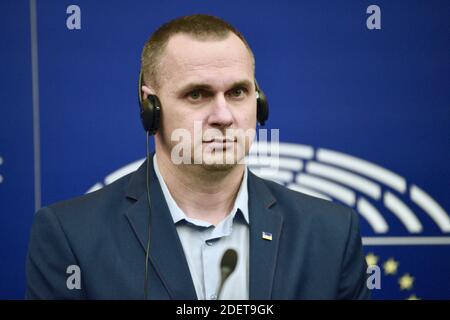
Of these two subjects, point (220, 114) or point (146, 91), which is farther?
point (146, 91)

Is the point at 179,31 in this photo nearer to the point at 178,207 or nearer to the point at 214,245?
the point at 178,207

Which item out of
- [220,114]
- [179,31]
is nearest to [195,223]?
[220,114]

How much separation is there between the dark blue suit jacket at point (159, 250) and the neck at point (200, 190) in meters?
0.06

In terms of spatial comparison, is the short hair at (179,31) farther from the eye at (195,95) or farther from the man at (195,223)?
the eye at (195,95)

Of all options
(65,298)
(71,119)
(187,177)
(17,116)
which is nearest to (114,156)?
(71,119)

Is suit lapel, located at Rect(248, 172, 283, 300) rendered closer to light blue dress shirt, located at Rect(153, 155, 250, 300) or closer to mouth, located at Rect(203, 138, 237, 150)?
light blue dress shirt, located at Rect(153, 155, 250, 300)

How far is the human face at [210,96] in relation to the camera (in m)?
1.66

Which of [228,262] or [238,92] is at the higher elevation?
[238,92]

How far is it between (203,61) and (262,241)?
1.79 feet

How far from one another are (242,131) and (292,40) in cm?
68

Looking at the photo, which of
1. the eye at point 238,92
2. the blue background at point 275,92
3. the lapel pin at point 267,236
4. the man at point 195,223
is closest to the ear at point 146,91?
the man at point 195,223

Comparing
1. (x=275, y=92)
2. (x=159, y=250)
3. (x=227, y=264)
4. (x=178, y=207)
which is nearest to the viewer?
(x=227, y=264)

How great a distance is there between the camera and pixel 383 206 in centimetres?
227

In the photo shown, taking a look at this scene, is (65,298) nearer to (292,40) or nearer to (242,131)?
(242,131)
